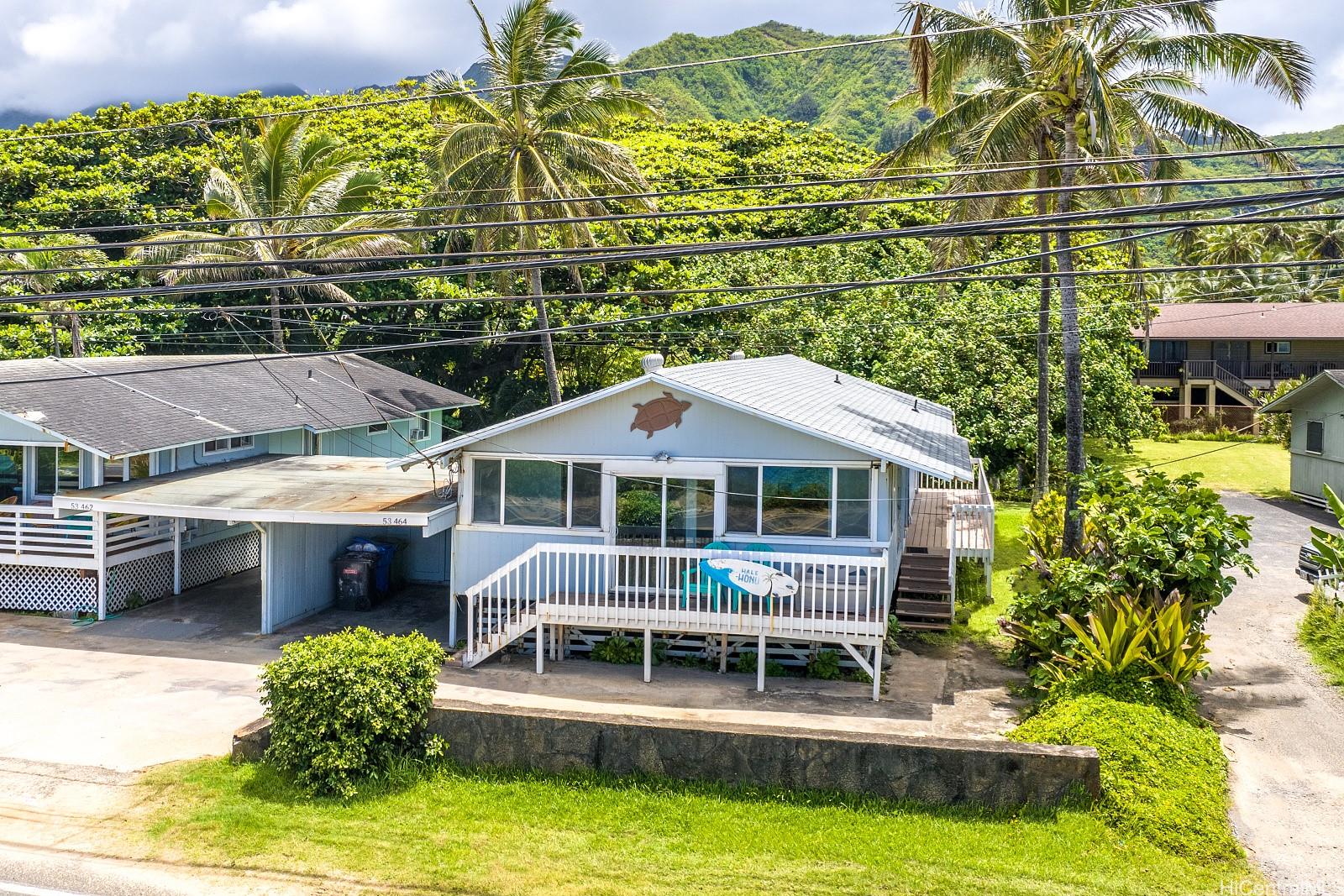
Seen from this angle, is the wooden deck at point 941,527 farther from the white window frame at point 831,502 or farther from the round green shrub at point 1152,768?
the round green shrub at point 1152,768

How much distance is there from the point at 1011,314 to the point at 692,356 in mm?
9443

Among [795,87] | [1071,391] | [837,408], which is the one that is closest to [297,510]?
[837,408]

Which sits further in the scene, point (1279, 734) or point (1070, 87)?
point (1070, 87)

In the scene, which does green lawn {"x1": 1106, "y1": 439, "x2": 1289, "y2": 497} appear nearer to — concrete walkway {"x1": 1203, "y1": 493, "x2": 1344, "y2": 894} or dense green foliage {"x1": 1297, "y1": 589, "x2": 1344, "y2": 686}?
concrete walkway {"x1": 1203, "y1": 493, "x2": 1344, "y2": 894}

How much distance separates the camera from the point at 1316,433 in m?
28.4

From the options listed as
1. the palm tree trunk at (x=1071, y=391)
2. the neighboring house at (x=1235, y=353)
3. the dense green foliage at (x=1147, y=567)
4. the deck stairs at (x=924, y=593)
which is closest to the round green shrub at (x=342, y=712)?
the dense green foliage at (x=1147, y=567)

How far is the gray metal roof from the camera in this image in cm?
1856

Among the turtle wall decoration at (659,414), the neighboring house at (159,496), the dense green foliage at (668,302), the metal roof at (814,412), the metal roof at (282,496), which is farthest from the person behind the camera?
the dense green foliage at (668,302)

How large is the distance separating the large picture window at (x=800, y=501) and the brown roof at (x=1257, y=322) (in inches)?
1350

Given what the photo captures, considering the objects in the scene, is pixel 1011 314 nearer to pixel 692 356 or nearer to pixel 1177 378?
pixel 692 356

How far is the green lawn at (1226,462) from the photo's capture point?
31.8 metres

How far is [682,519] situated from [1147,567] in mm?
6425

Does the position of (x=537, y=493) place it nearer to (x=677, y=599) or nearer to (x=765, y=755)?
(x=677, y=599)

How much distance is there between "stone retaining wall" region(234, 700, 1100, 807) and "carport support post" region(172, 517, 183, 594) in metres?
9.43
